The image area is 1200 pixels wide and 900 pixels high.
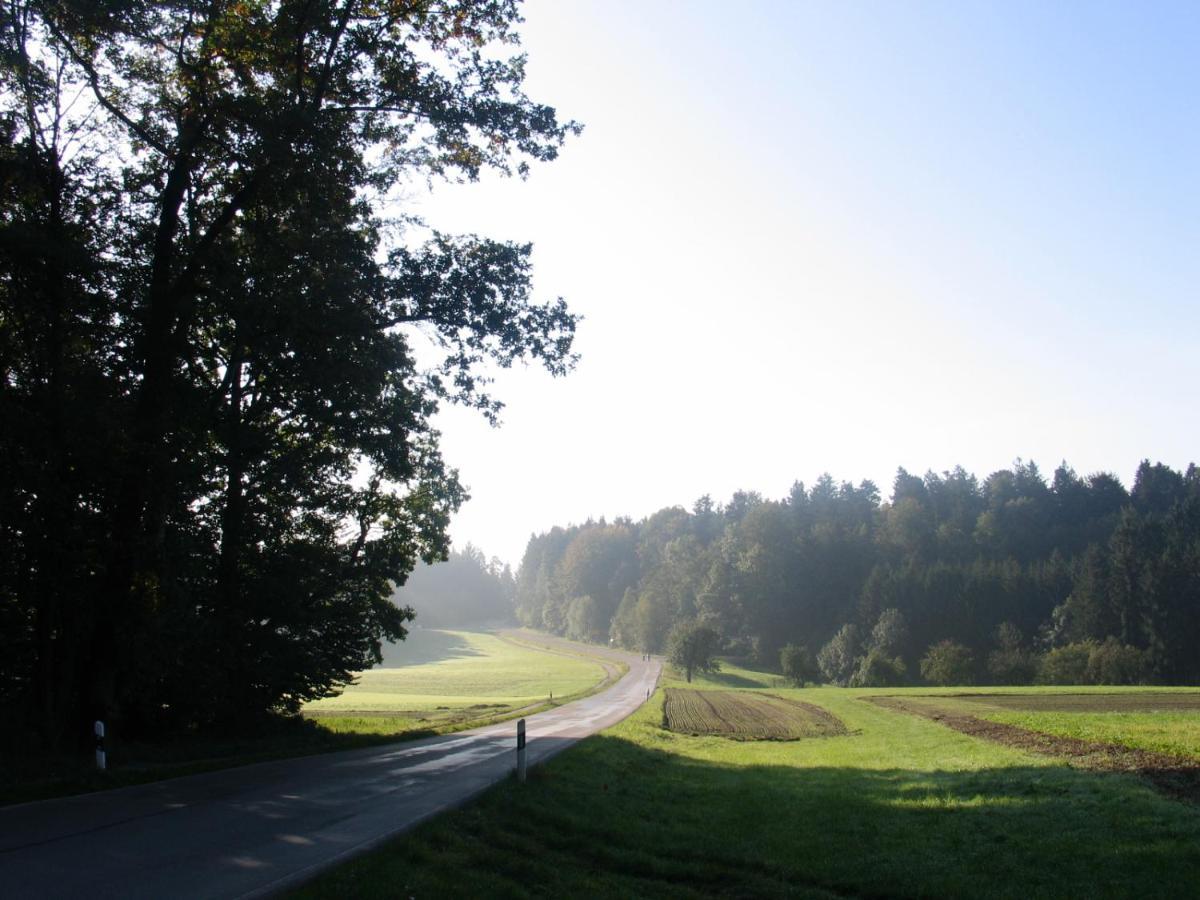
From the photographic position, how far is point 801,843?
10.7 metres

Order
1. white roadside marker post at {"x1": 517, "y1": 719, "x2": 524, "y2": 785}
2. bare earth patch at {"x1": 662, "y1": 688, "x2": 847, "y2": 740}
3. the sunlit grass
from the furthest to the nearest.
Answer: the sunlit grass, bare earth patch at {"x1": 662, "y1": 688, "x2": 847, "y2": 740}, white roadside marker post at {"x1": 517, "y1": 719, "x2": 524, "y2": 785}

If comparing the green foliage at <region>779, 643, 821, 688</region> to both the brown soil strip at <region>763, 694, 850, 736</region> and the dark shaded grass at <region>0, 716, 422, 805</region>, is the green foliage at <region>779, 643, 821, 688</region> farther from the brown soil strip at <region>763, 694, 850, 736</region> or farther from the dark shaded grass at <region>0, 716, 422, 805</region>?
the dark shaded grass at <region>0, 716, 422, 805</region>

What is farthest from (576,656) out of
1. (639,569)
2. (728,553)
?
(639,569)

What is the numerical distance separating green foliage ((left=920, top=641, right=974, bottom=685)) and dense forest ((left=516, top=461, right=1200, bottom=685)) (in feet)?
0.42

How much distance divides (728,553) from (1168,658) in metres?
54.2

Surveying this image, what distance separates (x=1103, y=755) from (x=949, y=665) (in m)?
62.4

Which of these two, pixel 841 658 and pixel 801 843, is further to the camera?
pixel 841 658

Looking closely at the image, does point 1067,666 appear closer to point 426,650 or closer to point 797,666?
point 797,666

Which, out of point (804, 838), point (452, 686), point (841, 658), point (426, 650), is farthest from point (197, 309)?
point (426, 650)

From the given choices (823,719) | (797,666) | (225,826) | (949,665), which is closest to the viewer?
(225,826)

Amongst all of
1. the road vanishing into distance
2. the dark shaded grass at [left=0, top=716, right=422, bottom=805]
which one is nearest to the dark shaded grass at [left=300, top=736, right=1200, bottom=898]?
the road vanishing into distance

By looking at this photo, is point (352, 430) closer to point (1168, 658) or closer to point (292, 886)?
point (292, 886)

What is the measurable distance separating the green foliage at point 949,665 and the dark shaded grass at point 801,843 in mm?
65306

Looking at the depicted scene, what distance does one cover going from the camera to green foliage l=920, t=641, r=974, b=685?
246 feet
